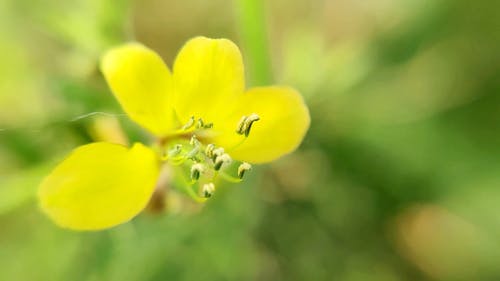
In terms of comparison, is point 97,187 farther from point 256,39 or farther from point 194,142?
point 256,39

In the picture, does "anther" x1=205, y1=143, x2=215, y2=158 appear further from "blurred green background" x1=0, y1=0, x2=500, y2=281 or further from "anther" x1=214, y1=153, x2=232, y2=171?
"blurred green background" x1=0, y1=0, x2=500, y2=281

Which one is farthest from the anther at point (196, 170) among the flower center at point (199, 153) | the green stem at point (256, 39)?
the green stem at point (256, 39)

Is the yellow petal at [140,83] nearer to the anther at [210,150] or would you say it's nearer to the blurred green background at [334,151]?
the anther at [210,150]

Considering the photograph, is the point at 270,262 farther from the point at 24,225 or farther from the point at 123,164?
the point at 123,164

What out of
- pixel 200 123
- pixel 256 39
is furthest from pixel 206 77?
pixel 256 39

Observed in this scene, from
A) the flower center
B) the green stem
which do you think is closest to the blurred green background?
the green stem

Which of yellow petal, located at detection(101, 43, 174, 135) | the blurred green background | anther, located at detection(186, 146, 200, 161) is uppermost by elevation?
yellow petal, located at detection(101, 43, 174, 135)

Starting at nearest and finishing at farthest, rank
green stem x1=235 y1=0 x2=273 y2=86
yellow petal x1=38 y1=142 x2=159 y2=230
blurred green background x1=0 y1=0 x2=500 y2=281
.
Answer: yellow petal x1=38 y1=142 x2=159 y2=230 → green stem x1=235 y1=0 x2=273 y2=86 → blurred green background x1=0 y1=0 x2=500 y2=281
